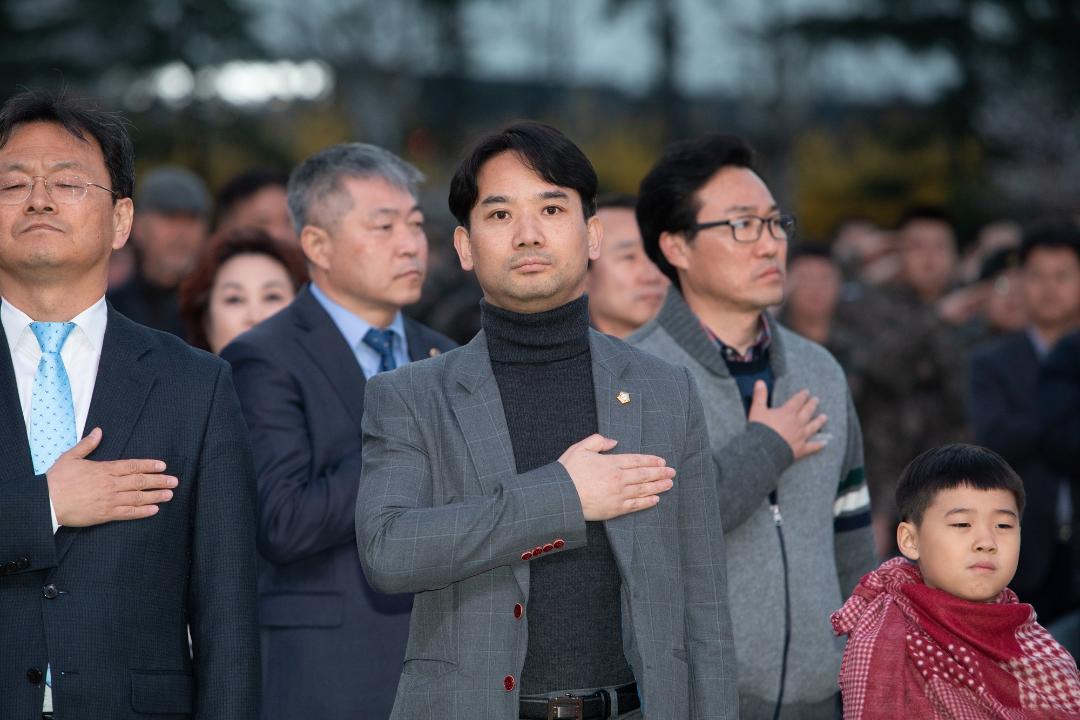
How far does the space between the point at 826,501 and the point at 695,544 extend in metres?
0.98

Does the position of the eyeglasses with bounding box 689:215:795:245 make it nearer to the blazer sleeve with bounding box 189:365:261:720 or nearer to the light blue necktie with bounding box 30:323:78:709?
the blazer sleeve with bounding box 189:365:261:720

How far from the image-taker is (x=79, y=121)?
3.70 m

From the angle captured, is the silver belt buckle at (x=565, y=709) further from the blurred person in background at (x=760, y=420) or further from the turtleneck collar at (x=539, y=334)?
the blurred person in background at (x=760, y=420)

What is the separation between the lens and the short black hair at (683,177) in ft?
15.0

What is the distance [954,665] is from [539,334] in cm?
128

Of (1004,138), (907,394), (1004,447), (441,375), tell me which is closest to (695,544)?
(441,375)

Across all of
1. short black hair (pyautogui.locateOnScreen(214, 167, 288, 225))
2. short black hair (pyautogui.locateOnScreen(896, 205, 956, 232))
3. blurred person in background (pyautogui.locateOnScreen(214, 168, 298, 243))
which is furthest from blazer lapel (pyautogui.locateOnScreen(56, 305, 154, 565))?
short black hair (pyautogui.locateOnScreen(896, 205, 956, 232))

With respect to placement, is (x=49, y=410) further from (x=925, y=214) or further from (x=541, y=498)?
(x=925, y=214)

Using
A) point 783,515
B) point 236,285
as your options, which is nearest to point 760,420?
point 783,515

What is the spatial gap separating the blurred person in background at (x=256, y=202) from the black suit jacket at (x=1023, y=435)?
3.58m

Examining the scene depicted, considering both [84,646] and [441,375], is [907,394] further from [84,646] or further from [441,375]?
[84,646]

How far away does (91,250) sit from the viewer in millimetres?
3609

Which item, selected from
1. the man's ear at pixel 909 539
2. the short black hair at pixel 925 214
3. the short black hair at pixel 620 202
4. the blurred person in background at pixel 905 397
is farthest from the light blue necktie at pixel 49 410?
the short black hair at pixel 925 214

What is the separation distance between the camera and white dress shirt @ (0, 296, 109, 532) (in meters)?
3.57
